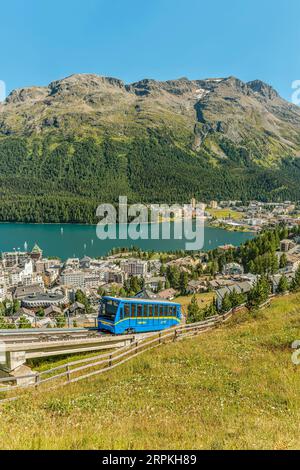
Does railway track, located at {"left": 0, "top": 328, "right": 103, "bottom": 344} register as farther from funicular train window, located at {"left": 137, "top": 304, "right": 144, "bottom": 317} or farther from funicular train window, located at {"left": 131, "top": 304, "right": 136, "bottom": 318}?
funicular train window, located at {"left": 137, "top": 304, "right": 144, "bottom": 317}

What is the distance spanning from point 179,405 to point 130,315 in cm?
1383

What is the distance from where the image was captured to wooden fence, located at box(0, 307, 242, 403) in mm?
14655

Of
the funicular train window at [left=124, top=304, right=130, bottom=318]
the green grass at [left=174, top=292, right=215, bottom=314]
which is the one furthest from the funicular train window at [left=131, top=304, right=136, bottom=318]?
the green grass at [left=174, top=292, right=215, bottom=314]

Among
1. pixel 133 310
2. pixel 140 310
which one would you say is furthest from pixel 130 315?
pixel 140 310

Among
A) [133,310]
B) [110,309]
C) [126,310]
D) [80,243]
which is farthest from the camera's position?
[80,243]

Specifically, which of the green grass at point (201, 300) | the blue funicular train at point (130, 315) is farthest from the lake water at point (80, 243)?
the blue funicular train at point (130, 315)

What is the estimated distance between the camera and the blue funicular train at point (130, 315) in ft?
79.7

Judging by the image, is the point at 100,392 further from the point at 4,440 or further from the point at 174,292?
the point at 174,292

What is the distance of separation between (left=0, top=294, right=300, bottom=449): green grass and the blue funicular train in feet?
17.2

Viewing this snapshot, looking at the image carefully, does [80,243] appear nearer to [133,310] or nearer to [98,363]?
[133,310]

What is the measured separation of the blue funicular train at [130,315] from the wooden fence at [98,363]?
6.44 ft

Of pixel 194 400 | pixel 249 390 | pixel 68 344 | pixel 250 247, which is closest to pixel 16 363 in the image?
pixel 68 344

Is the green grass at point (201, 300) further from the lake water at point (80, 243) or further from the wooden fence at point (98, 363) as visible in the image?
the lake water at point (80, 243)

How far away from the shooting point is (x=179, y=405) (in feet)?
37.0
